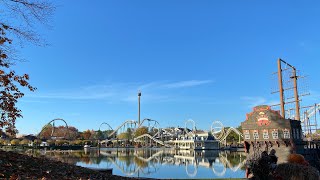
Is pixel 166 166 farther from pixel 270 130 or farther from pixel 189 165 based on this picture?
pixel 270 130

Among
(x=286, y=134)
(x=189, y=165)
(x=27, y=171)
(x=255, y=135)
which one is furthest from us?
(x=189, y=165)

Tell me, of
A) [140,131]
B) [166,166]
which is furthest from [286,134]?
[140,131]

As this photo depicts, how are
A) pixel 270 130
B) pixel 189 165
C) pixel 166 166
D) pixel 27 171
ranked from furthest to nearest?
pixel 189 165
pixel 166 166
pixel 270 130
pixel 27 171

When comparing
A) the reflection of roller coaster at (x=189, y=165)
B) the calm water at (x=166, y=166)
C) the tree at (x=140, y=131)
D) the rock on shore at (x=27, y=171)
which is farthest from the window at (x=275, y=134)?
the tree at (x=140, y=131)

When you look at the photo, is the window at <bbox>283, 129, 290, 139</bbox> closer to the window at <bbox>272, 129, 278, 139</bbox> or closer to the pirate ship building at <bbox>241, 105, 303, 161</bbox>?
the pirate ship building at <bbox>241, 105, 303, 161</bbox>

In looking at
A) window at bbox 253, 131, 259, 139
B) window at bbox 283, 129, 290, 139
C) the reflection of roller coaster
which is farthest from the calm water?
window at bbox 283, 129, 290, 139

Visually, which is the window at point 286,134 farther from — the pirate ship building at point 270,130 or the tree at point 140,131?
the tree at point 140,131

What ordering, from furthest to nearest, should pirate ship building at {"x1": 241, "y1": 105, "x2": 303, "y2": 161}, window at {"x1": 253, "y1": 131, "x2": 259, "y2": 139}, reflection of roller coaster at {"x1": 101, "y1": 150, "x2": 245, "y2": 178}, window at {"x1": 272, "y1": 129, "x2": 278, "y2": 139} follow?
reflection of roller coaster at {"x1": 101, "y1": 150, "x2": 245, "y2": 178} → window at {"x1": 253, "y1": 131, "x2": 259, "y2": 139} → window at {"x1": 272, "y1": 129, "x2": 278, "y2": 139} → pirate ship building at {"x1": 241, "y1": 105, "x2": 303, "y2": 161}

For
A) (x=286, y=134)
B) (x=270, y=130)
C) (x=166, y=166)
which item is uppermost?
(x=270, y=130)

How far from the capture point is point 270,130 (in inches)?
1474

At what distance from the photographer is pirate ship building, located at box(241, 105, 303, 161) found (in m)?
36.7

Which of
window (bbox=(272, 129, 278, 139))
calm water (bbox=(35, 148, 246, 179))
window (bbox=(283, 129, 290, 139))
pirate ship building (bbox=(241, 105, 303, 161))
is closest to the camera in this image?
calm water (bbox=(35, 148, 246, 179))

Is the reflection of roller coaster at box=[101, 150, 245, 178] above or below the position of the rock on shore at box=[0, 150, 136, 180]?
below

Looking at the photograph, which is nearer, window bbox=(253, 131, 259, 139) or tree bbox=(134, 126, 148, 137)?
window bbox=(253, 131, 259, 139)
